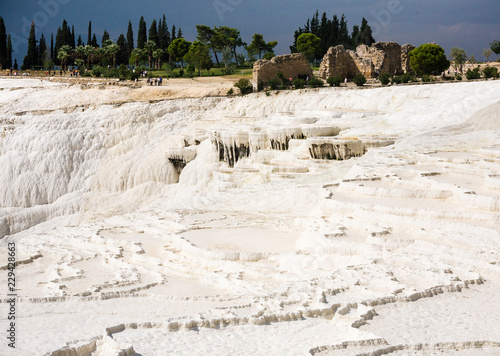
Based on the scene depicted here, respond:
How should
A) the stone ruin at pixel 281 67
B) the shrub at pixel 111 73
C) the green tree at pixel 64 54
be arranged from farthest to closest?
the green tree at pixel 64 54
the shrub at pixel 111 73
the stone ruin at pixel 281 67

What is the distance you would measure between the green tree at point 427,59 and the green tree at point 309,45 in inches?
657

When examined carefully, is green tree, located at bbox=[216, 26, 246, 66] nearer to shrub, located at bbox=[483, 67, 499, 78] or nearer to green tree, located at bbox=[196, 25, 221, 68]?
green tree, located at bbox=[196, 25, 221, 68]

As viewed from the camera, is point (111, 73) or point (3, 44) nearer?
point (111, 73)

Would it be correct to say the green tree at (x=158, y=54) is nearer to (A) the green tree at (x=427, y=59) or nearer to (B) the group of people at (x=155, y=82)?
(B) the group of people at (x=155, y=82)

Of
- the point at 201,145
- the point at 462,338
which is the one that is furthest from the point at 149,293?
the point at 201,145

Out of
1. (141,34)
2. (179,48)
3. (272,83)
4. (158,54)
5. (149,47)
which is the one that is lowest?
(272,83)

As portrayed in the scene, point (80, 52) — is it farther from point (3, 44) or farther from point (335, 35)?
point (335, 35)

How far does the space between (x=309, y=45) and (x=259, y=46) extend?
14.6 ft

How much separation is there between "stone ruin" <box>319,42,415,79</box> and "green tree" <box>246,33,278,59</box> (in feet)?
58.5

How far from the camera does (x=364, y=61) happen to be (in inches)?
1091

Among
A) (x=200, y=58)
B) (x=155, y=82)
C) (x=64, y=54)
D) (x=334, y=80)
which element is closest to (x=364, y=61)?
(x=334, y=80)

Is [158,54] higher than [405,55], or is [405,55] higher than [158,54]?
[158,54]

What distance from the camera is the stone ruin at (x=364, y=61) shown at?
89.7 feet

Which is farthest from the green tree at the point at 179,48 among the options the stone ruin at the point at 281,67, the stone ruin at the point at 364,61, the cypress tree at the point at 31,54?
the stone ruin at the point at 364,61
